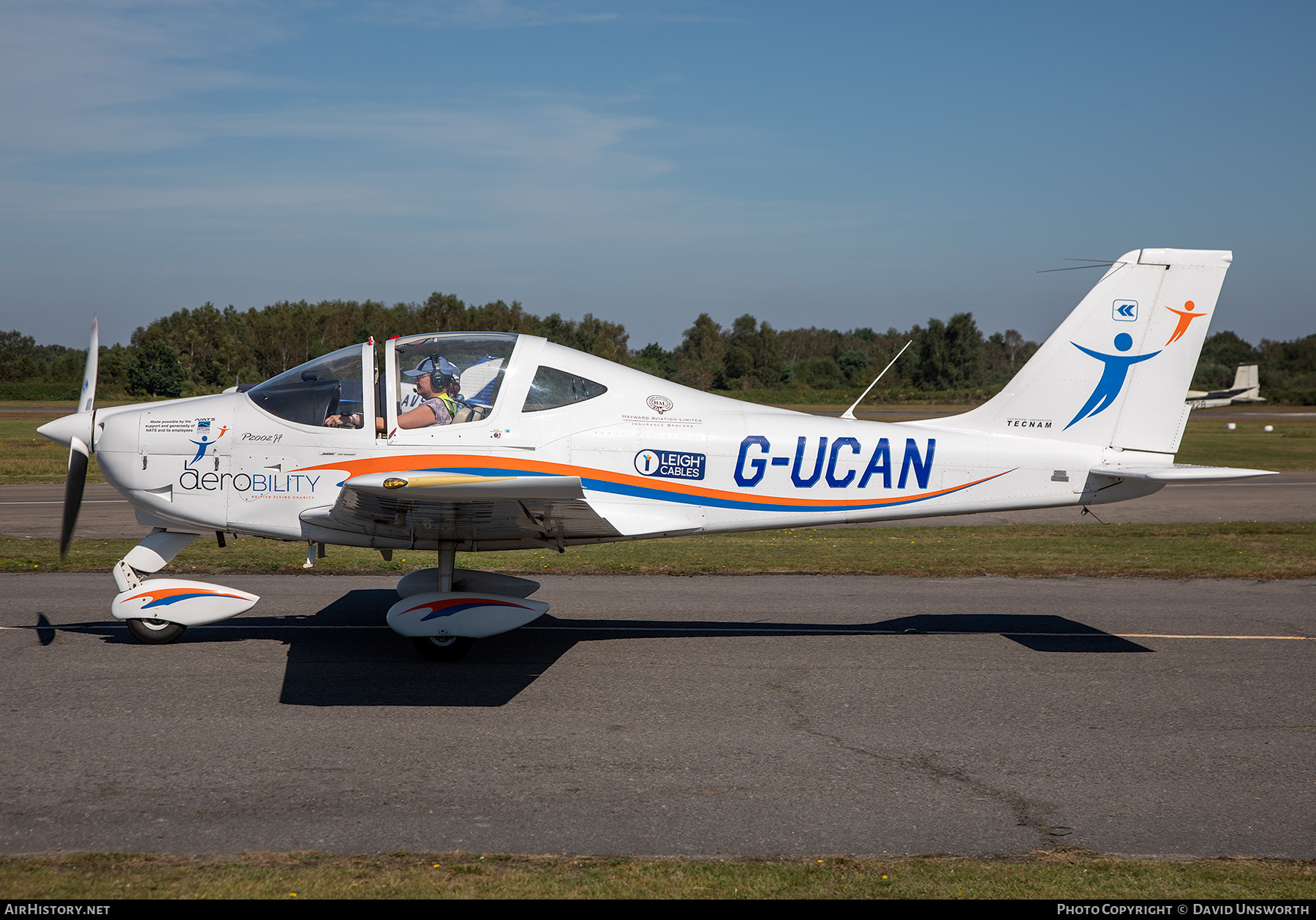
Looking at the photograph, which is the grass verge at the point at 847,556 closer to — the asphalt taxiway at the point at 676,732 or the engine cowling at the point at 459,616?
the asphalt taxiway at the point at 676,732

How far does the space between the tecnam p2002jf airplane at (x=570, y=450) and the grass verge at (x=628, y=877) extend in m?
3.20

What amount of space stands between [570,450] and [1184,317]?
207 inches

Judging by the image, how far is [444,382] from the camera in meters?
7.35

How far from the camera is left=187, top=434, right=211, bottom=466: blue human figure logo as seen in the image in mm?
7453

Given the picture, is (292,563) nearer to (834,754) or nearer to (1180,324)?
(834,754)

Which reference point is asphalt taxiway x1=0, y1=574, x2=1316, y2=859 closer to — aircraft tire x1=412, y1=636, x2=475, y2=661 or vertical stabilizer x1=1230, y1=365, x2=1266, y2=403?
aircraft tire x1=412, y1=636, x2=475, y2=661

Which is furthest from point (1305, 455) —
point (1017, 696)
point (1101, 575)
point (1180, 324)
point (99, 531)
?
point (99, 531)

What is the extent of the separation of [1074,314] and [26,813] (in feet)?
26.7

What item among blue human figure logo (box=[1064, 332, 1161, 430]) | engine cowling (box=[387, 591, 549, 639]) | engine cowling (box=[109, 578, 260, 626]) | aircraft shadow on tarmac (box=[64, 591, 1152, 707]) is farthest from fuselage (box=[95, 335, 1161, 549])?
aircraft shadow on tarmac (box=[64, 591, 1152, 707])

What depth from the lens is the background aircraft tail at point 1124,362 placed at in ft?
25.3

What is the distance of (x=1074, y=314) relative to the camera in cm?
802

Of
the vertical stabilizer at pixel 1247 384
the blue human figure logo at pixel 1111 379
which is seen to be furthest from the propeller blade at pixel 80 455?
the vertical stabilizer at pixel 1247 384

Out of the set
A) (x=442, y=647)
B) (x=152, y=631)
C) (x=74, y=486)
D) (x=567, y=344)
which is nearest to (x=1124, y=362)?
(x=442, y=647)

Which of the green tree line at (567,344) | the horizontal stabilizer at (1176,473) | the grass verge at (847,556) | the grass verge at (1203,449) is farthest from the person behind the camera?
the green tree line at (567,344)
